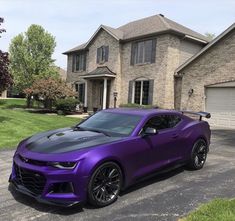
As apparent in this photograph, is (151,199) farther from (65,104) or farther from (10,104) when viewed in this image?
(10,104)

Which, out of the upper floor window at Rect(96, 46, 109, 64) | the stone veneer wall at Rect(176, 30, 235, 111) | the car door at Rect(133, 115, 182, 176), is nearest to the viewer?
the car door at Rect(133, 115, 182, 176)

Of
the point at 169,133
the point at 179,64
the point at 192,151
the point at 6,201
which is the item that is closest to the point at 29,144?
the point at 6,201

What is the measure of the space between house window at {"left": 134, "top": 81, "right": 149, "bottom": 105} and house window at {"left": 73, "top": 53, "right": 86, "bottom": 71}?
7.43 metres

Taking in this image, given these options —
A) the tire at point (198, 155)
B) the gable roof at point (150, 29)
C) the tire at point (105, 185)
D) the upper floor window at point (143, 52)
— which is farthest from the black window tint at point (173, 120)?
the upper floor window at point (143, 52)

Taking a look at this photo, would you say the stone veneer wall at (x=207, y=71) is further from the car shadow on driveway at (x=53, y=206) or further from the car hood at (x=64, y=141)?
the car hood at (x=64, y=141)

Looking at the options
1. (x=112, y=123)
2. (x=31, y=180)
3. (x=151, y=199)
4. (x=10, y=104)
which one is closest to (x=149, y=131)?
(x=112, y=123)

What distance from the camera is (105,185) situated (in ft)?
17.7

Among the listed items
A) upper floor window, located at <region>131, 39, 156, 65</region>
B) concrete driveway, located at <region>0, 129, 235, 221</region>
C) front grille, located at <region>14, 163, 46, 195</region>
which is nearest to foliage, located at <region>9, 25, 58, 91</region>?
upper floor window, located at <region>131, 39, 156, 65</region>

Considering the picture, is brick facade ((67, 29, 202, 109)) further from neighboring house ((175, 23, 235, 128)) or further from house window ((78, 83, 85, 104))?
neighboring house ((175, 23, 235, 128))

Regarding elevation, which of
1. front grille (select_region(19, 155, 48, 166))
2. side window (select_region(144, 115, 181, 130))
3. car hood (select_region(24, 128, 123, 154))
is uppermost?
side window (select_region(144, 115, 181, 130))

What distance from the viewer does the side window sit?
22.0 feet

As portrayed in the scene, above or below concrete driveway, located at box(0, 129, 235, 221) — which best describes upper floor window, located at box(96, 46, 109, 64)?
above

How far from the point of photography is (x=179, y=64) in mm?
23469

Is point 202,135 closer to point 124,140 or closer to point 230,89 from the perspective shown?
point 124,140
